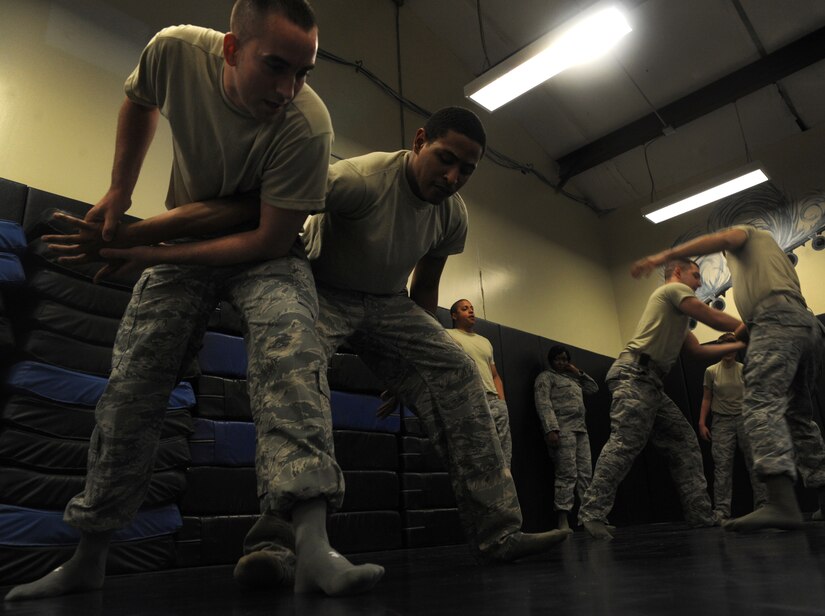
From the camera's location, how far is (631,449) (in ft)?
9.62

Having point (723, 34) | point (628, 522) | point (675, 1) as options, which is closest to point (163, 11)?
point (675, 1)

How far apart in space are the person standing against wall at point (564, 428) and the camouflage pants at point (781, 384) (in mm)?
2244

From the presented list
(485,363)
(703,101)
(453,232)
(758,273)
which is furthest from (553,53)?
(453,232)

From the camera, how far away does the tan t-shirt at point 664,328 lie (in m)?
3.09

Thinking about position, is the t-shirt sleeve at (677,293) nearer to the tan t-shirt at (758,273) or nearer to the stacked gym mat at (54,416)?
the tan t-shirt at (758,273)

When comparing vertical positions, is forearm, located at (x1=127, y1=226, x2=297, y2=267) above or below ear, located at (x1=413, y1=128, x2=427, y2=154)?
below

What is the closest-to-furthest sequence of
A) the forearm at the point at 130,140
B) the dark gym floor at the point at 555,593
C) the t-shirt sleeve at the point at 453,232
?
1. the dark gym floor at the point at 555,593
2. the forearm at the point at 130,140
3. the t-shirt sleeve at the point at 453,232

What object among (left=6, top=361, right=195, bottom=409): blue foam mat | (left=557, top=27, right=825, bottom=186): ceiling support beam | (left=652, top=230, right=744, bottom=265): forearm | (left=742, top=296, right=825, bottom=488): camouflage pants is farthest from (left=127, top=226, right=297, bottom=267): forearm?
(left=557, top=27, right=825, bottom=186): ceiling support beam

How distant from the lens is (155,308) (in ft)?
4.36

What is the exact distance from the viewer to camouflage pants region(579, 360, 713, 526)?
289 cm

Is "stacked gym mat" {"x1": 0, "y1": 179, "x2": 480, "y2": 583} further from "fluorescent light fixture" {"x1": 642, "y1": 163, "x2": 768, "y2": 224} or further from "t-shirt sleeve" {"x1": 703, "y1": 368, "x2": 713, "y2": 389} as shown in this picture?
"fluorescent light fixture" {"x1": 642, "y1": 163, "x2": 768, "y2": 224}

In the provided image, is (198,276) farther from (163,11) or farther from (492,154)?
(492,154)

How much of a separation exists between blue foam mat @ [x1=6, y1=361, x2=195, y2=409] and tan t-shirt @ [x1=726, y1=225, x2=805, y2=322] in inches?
87.3

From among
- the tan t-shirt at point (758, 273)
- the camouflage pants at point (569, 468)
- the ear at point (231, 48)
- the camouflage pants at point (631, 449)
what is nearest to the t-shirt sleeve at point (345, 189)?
the ear at point (231, 48)
